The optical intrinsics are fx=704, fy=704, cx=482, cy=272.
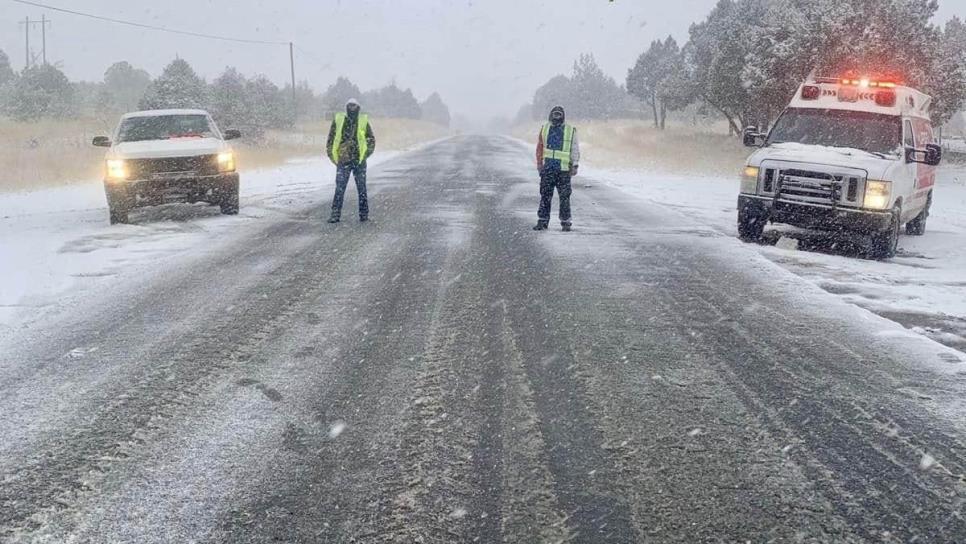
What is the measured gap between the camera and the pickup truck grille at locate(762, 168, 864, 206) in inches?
344

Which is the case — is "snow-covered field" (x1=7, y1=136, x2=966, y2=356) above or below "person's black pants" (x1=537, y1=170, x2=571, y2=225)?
below

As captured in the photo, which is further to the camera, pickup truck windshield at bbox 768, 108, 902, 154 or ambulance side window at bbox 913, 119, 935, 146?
ambulance side window at bbox 913, 119, 935, 146

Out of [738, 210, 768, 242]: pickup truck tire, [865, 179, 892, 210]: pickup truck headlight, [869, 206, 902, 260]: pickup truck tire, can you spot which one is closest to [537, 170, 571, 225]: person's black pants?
[738, 210, 768, 242]: pickup truck tire

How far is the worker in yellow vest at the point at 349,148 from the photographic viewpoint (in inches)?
416

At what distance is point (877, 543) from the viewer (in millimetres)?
2611

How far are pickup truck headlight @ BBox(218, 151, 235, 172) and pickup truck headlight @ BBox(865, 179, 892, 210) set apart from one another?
9242 millimetres

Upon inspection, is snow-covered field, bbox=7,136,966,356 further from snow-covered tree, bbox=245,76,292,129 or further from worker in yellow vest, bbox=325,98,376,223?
snow-covered tree, bbox=245,76,292,129

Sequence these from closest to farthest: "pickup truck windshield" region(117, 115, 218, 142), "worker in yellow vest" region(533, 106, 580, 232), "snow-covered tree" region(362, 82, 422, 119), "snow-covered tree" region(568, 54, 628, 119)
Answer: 1. "worker in yellow vest" region(533, 106, 580, 232)
2. "pickup truck windshield" region(117, 115, 218, 142)
3. "snow-covered tree" region(568, 54, 628, 119)
4. "snow-covered tree" region(362, 82, 422, 119)

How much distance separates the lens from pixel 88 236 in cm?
966

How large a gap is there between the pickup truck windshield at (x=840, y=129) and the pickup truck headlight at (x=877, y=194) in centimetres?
97

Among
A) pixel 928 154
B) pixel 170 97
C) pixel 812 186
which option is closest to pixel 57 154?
pixel 170 97

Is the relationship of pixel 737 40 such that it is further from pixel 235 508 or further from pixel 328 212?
pixel 235 508

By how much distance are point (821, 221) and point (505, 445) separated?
23.4 ft

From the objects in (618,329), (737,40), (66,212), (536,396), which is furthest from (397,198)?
(737,40)
